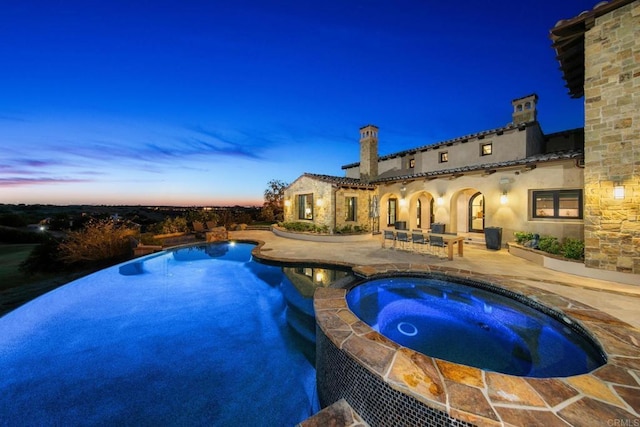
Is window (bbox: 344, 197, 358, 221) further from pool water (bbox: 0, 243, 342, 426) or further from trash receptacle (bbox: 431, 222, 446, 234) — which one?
pool water (bbox: 0, 243, 342, 426)

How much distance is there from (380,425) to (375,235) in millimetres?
12791

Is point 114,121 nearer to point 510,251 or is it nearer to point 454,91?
point 510,251

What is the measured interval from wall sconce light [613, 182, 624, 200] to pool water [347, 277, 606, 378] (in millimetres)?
4591

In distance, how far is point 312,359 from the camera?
169 inches

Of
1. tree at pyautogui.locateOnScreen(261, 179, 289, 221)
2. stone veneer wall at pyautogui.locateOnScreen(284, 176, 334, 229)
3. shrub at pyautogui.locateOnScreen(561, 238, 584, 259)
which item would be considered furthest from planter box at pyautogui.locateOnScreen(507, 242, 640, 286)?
tree at pyautogui.locateOnScreen(261, 179, 289, 221)

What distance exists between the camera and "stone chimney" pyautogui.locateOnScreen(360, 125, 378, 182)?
16141mm

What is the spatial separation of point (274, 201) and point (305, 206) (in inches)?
341

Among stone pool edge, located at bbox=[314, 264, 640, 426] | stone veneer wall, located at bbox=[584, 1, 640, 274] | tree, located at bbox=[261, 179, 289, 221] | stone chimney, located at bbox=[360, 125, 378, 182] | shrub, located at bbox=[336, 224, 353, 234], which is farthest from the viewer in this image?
tree, located at bbox=[261, 179, 289, 221]

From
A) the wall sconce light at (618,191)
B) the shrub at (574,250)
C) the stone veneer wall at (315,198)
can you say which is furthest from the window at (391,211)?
the wall sconce light at (618,191)

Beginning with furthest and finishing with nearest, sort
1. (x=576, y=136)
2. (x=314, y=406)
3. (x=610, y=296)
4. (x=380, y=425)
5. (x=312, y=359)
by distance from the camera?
(x=576, y=136) → (x=610, y=296) → (x=312, y=359) → (x=314, y=406) → (x=380, y=425)

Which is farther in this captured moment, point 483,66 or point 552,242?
point 483,66

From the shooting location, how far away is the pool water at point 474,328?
11.4 feet

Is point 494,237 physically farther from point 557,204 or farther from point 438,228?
point 438,228

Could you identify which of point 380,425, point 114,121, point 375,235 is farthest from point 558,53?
point 114,121
